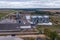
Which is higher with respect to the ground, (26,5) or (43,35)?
(26,5)

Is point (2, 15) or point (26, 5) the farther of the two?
point (2, 15)

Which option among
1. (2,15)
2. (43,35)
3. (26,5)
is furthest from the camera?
(2,15)

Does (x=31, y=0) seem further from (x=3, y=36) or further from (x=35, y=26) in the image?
(x=3, y=36)

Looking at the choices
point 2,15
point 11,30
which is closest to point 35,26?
point 11,30

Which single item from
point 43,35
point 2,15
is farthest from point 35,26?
point 2,15

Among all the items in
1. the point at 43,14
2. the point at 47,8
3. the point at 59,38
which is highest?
the point at 47,8

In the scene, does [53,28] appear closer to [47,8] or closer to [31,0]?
[47,8]

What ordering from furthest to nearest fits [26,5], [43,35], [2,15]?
[2,15] < [43,35] < [26,5]

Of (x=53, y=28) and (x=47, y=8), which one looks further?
(x=53, y=28)

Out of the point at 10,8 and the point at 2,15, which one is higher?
the point at 10,8
